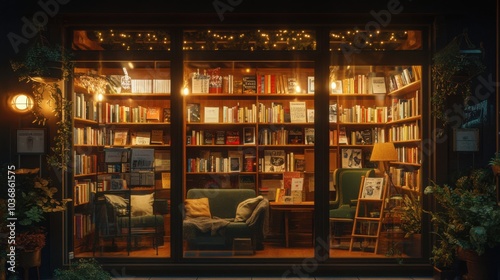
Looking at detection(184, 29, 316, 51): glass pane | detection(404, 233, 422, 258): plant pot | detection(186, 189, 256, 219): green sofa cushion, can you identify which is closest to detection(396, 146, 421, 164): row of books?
detection(404, 233, 422, 258): plant pot

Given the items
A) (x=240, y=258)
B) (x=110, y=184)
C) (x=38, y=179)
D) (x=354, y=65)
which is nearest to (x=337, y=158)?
(x=354, y=65)

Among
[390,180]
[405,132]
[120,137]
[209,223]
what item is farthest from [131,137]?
[405,132]

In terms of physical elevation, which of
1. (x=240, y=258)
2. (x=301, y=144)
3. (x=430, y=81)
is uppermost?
(x=430, y=81)

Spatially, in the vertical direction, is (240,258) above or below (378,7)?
below

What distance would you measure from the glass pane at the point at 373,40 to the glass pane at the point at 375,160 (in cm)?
25

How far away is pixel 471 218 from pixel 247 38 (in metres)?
3.41

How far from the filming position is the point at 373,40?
789cm

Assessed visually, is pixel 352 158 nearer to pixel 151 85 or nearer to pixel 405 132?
pixel 405 132

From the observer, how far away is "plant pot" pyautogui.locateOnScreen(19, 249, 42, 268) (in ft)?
22.9

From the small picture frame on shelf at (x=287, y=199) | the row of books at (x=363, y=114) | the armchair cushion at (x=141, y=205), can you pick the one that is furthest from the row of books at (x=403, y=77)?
the armchair cushion at (x=141, y=205)

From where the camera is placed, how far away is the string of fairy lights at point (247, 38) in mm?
7875

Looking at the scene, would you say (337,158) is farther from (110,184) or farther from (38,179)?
(38,179)

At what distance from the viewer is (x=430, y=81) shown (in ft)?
25.5

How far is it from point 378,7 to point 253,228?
126 inches
